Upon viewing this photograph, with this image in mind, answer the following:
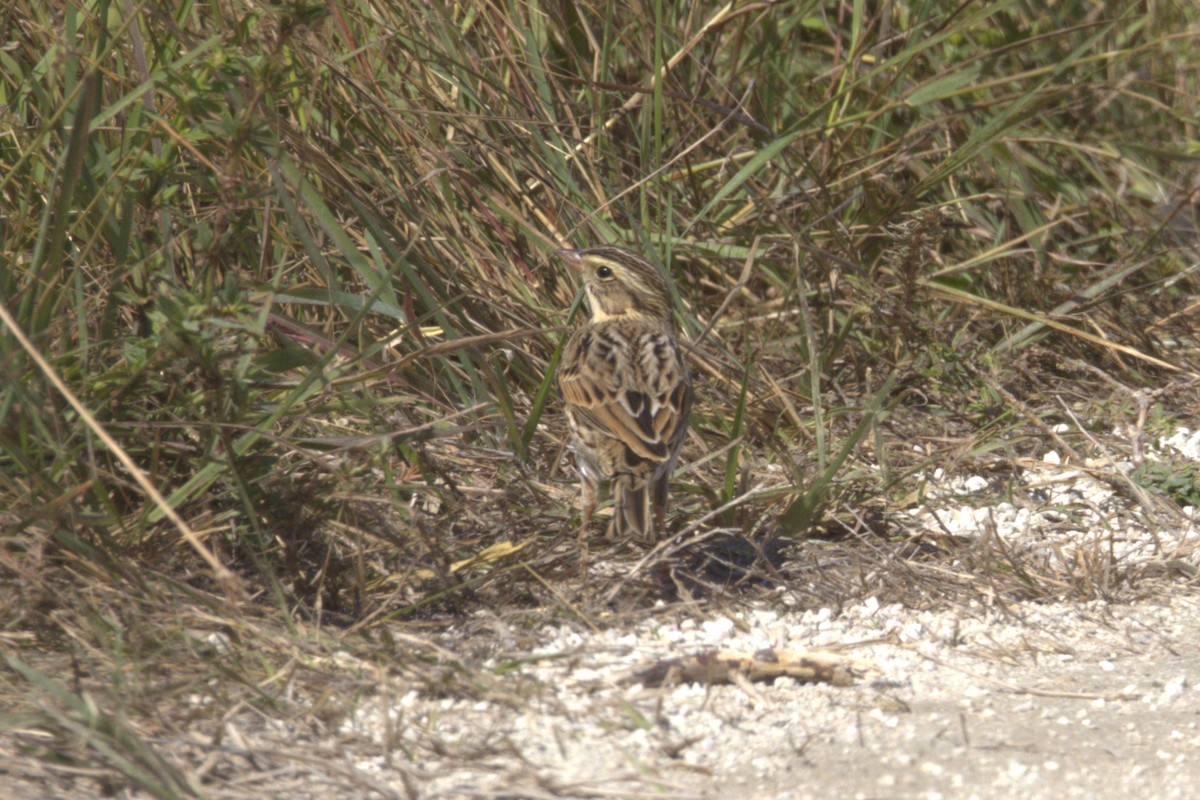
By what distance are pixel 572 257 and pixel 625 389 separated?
0.76 m

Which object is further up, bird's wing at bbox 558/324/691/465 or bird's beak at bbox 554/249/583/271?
bird's beak at bbox 554/249/583/271

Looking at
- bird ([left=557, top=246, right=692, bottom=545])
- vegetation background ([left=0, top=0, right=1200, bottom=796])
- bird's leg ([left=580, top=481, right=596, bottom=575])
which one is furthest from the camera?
bird ([left=557, top=246, right=692, bottom=545])

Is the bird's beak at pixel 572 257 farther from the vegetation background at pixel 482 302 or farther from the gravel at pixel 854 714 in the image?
the gravel at pixel 854 714

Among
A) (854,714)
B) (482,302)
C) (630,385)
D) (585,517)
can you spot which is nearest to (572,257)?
(482,302)

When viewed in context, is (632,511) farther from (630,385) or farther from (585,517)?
(630,385)

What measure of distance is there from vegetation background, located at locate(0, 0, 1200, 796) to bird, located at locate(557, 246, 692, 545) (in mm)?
144

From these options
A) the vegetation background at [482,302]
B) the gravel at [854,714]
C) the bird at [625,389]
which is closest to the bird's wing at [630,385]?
the bird at [625,389]

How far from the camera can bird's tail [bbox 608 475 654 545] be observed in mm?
4336

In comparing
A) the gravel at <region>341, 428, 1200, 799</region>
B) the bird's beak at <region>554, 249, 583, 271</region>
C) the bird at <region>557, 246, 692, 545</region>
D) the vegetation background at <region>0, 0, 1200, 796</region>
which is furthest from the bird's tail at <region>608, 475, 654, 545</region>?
the bird's beak at <region>554, 249, 583, 271</region>

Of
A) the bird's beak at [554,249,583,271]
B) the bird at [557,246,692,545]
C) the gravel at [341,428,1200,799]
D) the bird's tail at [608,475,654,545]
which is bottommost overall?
the gravel at [341,428,1200,799]

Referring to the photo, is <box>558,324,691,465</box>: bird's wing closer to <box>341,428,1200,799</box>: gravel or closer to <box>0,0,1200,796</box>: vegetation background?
<box>0,0,1200,796</box>: vegetation background

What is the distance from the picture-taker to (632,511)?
4.36 m

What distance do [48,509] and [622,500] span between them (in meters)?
1.49

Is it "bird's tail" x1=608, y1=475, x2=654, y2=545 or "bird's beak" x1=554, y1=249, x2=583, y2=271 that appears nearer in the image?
"bird's tail" x1=608, y1=475, x2=654, y2=545
